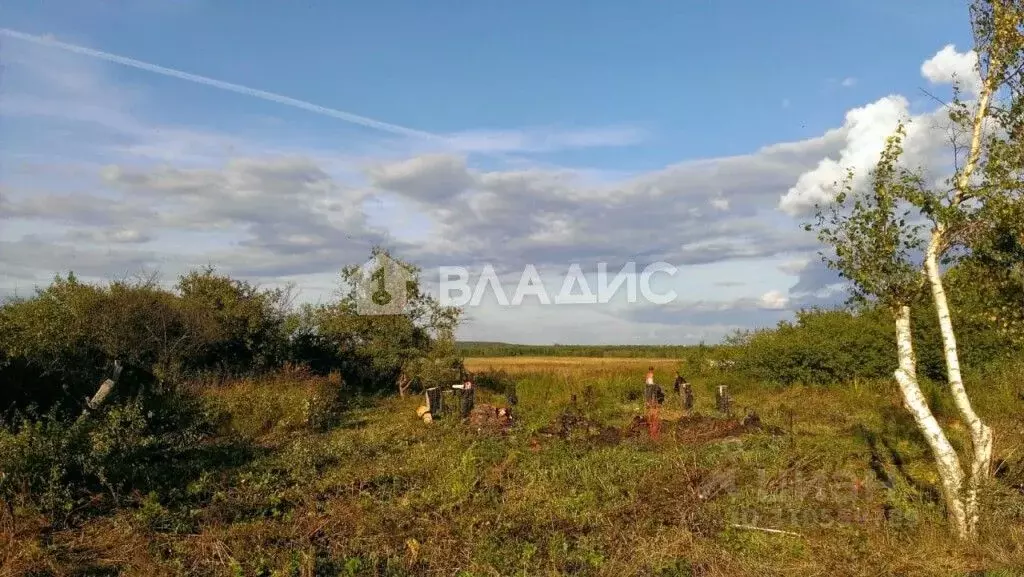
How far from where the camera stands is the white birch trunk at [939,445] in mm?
6664

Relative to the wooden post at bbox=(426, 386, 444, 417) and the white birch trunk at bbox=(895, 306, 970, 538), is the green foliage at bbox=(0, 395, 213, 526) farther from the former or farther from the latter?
the white birch trunk at bbox=(895, 306, 970, 538)

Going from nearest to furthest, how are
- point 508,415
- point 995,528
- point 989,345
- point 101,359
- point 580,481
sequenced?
point 995,528 < point 580,481 < point 508,415 < point 101,359 < point 989,345

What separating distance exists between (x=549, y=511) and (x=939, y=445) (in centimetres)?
363

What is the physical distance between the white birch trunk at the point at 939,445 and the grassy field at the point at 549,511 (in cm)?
24

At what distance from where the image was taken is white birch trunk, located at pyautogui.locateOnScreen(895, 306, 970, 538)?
6.66 metres

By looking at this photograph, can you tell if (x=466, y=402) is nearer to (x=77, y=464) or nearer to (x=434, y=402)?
(x=434, y=402)

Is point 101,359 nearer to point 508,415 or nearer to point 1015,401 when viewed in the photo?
point 508,415

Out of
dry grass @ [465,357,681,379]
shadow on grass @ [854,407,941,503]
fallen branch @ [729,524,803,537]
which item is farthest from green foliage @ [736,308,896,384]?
fallen branch @ [729,524,803,537]

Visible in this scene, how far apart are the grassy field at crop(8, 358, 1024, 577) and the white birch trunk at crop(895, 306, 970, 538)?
0.24 meters

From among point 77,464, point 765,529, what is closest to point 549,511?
point 765,529

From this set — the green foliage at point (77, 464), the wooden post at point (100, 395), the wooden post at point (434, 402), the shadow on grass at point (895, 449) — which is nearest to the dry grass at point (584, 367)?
the wooden post at point (434, 402)

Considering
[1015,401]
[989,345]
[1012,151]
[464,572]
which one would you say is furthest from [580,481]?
[989,345]

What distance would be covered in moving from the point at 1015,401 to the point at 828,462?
7.35 metres

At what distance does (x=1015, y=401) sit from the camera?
47.0ft
